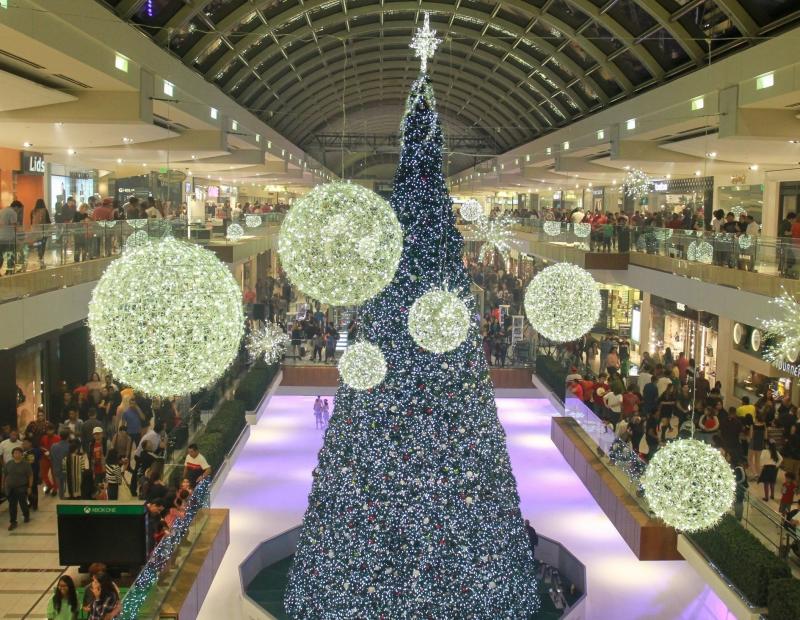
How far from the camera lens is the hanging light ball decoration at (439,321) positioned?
873 centimetres

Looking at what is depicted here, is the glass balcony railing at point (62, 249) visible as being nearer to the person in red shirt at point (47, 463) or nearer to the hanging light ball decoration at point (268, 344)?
the person in red shirt at point (47, 463)

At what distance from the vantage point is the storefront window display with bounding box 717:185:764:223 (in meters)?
21.7

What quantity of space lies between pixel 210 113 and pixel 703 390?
1205 cm

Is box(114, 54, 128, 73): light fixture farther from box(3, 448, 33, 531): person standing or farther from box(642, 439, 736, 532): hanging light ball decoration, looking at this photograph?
box(642, 439, 736, 532): hanging light ball decoration

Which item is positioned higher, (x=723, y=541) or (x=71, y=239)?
(x=71, y=239)

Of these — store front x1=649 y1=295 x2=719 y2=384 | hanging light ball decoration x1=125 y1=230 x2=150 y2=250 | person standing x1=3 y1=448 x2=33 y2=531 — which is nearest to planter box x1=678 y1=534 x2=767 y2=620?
person standing x1=3 y1=448 x2=33 y2=531

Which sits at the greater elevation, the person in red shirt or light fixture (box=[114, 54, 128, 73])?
light fixture (box=[114, 54, 128, 73])

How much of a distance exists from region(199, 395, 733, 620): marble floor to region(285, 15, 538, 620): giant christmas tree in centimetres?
301

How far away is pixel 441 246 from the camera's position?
9180 mm

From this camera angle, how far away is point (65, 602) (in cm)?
708

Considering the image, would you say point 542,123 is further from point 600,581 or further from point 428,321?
point 428,321

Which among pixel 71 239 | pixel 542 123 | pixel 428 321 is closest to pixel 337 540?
pixel 428 321

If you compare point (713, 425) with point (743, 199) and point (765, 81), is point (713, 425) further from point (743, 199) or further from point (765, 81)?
point (743, 199)

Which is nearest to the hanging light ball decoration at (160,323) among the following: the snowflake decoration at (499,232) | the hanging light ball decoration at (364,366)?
the hanging light ball decoration at (364,366)
